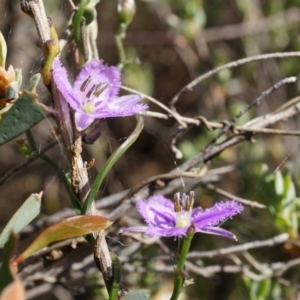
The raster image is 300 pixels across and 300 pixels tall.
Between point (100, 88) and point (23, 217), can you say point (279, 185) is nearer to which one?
point (100, 88)

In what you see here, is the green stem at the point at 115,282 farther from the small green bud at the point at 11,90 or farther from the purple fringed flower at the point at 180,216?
the small green bud at the point at 11,90

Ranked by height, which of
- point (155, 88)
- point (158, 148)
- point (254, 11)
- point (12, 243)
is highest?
point (12, 243)

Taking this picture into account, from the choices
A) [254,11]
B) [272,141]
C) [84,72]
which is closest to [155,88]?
→ [254,11]

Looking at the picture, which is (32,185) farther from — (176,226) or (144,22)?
(176,226)

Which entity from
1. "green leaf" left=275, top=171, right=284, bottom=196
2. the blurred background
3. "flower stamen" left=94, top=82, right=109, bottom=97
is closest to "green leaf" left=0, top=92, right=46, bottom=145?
"flower stamen" left=94, top=82, right=109, bottom=97

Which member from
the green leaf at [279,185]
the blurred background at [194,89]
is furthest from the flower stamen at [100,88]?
the blurred background at [194,89]
